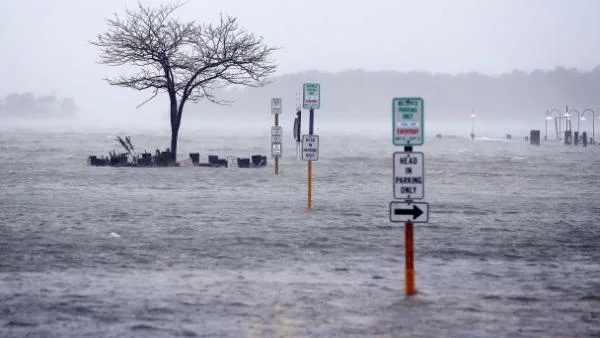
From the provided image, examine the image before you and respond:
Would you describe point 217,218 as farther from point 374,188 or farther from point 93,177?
point 93,177

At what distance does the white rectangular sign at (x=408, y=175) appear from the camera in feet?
30.9

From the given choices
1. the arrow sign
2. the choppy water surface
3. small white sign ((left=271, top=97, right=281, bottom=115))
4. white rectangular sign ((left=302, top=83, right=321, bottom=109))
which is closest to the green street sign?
the arrow sign

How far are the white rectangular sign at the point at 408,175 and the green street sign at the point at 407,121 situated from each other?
0.18 meters

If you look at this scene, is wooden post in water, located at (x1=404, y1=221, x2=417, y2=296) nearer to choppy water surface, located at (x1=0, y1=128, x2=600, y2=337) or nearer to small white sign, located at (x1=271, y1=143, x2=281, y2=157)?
choppy water surface, located at (x1=0, y1=128, x2=600, y2=337)

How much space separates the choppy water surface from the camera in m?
8.39

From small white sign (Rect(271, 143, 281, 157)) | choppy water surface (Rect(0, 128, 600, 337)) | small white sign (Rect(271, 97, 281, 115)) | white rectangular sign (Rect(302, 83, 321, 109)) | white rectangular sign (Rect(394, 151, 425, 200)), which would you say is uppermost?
small white sign (Rect(271, 97, 281, 115))

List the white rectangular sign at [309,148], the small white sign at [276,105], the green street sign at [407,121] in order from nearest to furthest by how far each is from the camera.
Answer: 1. the green street sign at [407,121]
2. the white rectangular sign at [309,148]
3. the small white sign at [276,105]

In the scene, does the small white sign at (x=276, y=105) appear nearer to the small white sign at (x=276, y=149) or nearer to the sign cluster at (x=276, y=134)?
the sign cluster at (x=276, y=134)

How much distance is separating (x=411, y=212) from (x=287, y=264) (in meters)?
2.74

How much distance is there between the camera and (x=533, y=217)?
1783cm

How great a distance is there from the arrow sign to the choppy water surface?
0.87m

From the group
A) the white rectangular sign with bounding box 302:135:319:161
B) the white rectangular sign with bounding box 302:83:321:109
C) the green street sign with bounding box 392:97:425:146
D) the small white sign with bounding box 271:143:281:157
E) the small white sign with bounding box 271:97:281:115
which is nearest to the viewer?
the green street sign with bounding box 392:97:425:146

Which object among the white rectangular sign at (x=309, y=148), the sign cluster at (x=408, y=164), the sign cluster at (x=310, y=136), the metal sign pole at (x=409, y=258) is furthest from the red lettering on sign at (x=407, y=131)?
the white rectangular sign at (x=309, y=148)

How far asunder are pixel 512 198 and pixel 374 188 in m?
4.53
